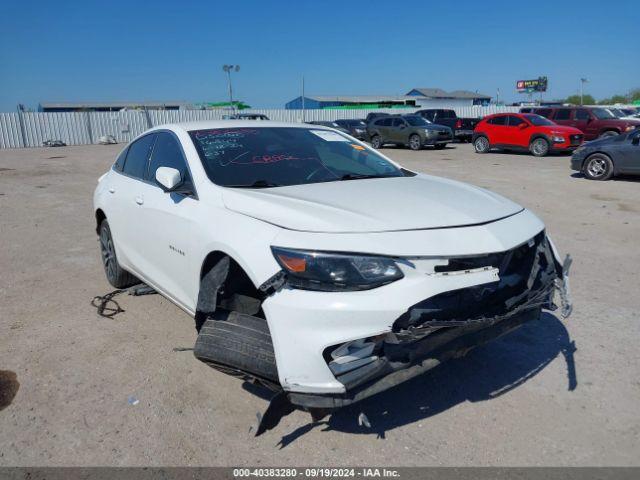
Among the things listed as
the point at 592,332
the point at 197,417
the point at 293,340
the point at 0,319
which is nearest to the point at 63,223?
the point at 0,319

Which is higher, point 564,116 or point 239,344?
point 564,116

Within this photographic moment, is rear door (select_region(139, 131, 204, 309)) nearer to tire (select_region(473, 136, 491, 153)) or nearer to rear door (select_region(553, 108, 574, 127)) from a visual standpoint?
tire (select_region(473, 136, 491, 153))

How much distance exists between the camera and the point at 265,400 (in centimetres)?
314

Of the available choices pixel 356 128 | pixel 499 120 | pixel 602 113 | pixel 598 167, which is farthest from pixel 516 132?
pixel 356 128

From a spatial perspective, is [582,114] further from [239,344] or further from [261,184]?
[239,344]

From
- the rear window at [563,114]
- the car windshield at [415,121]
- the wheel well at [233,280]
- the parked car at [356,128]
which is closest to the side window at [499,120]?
the rear window at [563,114]

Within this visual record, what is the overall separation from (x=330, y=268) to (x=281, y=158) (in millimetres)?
1543

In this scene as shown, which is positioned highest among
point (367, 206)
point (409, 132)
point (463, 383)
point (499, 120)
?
point (367, 206)

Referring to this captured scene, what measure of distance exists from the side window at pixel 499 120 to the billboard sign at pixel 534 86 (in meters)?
66.7

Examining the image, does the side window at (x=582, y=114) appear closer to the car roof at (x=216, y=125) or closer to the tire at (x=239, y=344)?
the car roof at (x=216, y=125)

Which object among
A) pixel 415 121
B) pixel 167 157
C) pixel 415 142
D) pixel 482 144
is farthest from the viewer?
pixel 415 121

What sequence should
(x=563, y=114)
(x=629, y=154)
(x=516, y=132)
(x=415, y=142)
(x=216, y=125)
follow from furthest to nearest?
(x=415, y=142), (x=563, y=114), (x=516, y=132), (x=629, y=154), (x=216, y=125)

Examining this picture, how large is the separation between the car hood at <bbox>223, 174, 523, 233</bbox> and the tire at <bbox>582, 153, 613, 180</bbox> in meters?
10.5

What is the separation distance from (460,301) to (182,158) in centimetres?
222
